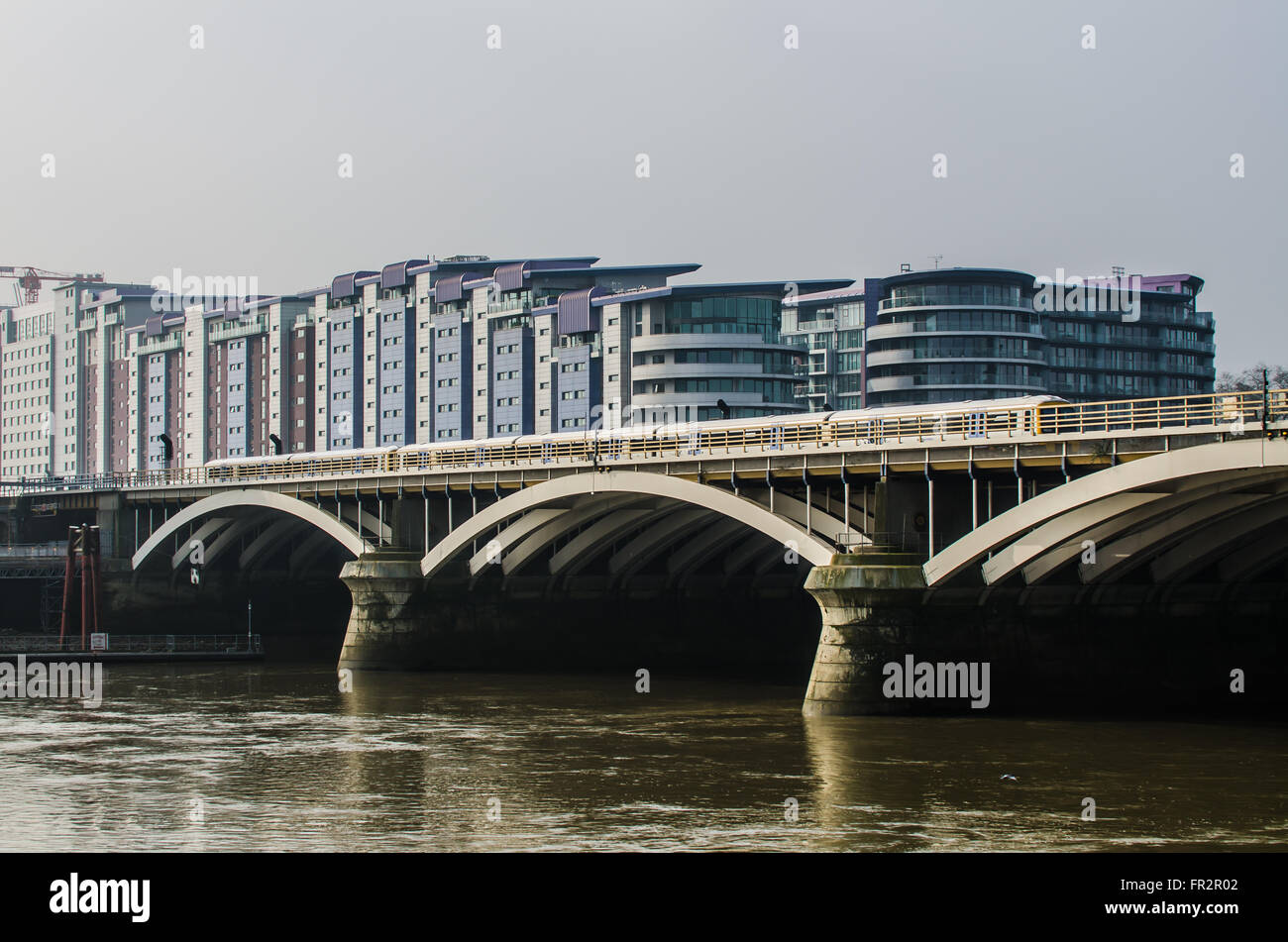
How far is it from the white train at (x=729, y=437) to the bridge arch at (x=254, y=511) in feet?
7.40

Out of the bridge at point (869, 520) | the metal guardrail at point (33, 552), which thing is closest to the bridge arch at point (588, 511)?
the bridge at point (869, 520)

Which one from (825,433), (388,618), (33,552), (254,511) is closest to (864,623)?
(825,433)

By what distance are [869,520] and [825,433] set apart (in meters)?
4.22

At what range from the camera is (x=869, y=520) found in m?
48.8

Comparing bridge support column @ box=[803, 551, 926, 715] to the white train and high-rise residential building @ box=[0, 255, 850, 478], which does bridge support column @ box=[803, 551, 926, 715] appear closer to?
the white train

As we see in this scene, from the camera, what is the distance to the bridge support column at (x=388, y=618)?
217ft

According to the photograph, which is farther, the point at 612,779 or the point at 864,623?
the point at 864,623

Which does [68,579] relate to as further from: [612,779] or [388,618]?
[612,779]

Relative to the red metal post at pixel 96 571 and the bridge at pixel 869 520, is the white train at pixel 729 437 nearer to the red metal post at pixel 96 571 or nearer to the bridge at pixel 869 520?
the bridge at pixel 869 520

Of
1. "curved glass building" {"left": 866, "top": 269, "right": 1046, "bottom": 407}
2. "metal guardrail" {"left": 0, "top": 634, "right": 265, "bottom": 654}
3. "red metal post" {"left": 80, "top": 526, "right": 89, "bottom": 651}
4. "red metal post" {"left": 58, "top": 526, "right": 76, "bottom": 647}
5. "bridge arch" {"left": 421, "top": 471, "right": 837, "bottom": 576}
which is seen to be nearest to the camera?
"bridge arch" {"left": 421, "top": 471, "right": 837, "bottom": 576}

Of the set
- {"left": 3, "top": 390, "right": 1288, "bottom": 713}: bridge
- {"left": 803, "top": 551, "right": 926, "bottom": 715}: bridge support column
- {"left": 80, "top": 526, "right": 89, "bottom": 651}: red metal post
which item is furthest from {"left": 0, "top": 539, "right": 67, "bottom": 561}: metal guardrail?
{"left": 803, "top": 551, "right": 926, "bottom": 715}: bridge support column

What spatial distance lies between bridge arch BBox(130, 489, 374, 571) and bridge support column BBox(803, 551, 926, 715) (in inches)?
1099

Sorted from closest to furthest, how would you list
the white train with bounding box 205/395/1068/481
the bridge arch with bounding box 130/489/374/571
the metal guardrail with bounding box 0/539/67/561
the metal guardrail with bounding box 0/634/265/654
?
the white train with bounding box 205/395/1068/481 → the bridge arch with bounding box 130/489/374/571 → the metal guardrail with bounding box 0/634/265/654 → the metal guardrail with bounding box 0/539/67/561

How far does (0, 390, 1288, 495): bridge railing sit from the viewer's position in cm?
3931
